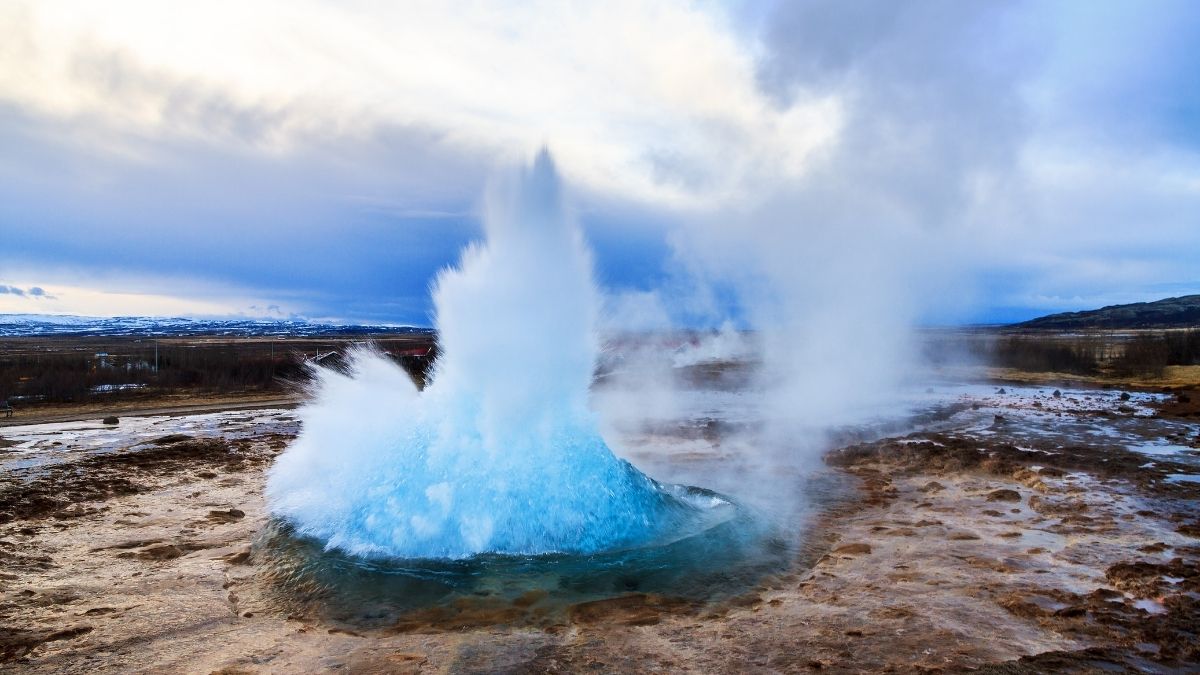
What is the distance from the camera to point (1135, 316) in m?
119

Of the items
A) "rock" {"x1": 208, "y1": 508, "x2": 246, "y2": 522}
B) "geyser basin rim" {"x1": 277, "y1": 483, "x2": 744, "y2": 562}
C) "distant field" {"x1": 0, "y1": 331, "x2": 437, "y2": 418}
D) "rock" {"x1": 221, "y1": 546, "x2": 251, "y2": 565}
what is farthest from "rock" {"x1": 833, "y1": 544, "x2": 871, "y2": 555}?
"distant field" {"x1": 0, "y1": 331, "x2": 437, "y2": 418}

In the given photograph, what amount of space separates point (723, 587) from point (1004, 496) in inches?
254

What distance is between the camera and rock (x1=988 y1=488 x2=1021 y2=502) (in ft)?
33.8

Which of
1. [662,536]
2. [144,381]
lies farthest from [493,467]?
[144,381]

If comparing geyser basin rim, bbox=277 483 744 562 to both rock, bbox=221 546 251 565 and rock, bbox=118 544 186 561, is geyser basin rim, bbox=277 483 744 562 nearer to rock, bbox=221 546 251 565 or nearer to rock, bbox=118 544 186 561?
rock, bbox=221 546 251 565

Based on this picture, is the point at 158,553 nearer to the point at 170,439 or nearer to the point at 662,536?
the point at 662,536

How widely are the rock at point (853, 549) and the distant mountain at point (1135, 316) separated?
405ft

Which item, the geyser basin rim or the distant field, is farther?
the distant field

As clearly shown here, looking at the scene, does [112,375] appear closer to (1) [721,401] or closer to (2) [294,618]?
(1) [721,401]

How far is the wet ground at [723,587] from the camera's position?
5.02 metres

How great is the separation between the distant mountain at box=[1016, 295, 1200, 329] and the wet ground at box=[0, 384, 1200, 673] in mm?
120090

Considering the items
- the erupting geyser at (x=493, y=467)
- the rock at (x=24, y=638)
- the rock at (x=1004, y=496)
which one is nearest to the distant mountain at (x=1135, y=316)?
the rock at (x=1004, y=496)

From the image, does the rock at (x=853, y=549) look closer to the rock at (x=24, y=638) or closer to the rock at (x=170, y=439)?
the rock at (x=24, y=638)

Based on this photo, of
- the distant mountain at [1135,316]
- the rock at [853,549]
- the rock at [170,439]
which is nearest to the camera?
the rock at [853,549]
